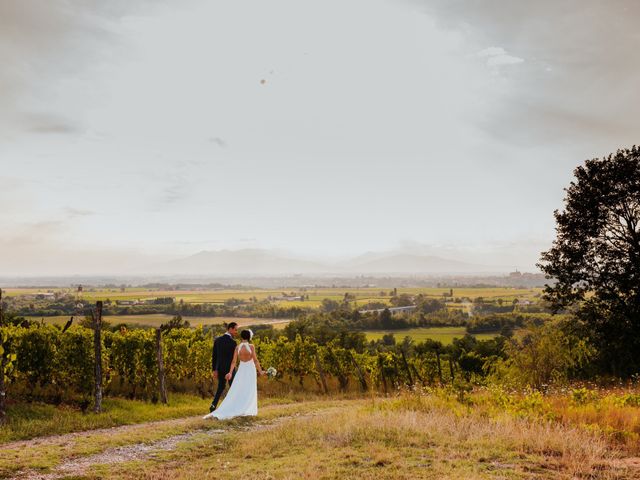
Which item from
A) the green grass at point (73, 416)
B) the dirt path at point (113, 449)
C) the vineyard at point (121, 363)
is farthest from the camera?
the vineyard at point (121, 363)

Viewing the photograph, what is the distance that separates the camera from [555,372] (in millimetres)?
28484

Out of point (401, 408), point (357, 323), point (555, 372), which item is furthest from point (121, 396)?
point (357, 323)

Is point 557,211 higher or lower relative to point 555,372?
higher

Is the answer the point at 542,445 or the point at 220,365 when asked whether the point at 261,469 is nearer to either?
the point at 542,445

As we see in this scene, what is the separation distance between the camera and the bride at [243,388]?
13656 millimetres

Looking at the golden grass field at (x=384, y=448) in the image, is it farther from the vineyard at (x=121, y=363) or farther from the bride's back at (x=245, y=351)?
the vineyard at (x=121, y=363)

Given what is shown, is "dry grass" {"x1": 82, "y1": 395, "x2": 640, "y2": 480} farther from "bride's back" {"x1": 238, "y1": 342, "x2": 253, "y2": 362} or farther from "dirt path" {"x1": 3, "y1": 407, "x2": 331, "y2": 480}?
"bride's back" {"x1": 238, "y1": 342, "x2": 253, "y2": 362}

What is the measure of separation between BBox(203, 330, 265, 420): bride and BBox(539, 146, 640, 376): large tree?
70.8 ft

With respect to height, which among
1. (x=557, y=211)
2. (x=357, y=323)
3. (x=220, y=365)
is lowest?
(x=357, y=323)

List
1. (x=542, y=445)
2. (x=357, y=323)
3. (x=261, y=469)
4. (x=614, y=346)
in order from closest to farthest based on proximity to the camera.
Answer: (x=261, y=469) → (x=542, y=445) → (x=614, y=346) → (x=357, y=323)

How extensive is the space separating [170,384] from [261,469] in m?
17.8

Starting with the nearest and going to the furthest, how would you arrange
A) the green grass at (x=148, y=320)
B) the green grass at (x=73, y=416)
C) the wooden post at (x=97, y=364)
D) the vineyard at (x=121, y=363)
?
1. the green grass at (x=73, y=416)
2. the wooden post at (x=97, y=364)
3. the vineyard at (x=121, y=363)
4. the green grass at (x=148, y=320)

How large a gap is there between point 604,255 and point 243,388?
23.7 m

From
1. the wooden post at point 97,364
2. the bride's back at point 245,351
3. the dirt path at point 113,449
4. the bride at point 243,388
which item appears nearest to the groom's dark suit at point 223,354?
the bride at point 243,388
